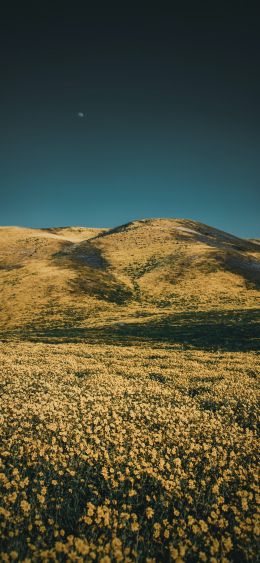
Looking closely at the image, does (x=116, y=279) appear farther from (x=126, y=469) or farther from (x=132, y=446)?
(x=126, y=469)

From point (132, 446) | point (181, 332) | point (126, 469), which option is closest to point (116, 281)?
point (181, 332)

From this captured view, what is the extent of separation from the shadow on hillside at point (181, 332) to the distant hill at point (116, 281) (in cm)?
182

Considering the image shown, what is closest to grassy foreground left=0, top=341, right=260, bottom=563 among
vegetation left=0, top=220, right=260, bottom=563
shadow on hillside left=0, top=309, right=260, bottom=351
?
vegetation left=0, top=220, right=260, bottom=563

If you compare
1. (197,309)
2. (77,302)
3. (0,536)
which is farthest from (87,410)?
(77,302)

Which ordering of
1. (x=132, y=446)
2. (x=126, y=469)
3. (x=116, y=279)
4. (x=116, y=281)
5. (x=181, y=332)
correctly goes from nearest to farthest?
(x=126, y=469) < (x=132, y=446) < (x=181, y=332) < (x=116, y=281) < (x=116, y=279)

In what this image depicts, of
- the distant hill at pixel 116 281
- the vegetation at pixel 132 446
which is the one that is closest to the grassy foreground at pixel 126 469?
the vegetation at pixel 132 446

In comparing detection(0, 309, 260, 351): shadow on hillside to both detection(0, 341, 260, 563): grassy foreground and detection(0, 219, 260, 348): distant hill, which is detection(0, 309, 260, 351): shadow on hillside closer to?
detection(0, 219, 260, 348): distant hill

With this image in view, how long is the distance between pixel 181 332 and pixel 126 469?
1172 inches

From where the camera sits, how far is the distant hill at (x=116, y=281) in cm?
5194

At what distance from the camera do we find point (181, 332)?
3878 cm

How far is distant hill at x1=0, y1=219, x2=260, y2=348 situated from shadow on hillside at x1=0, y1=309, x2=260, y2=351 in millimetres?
1816

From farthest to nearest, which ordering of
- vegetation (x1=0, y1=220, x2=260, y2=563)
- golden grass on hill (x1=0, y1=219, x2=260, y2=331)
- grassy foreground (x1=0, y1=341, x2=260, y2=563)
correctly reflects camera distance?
golden grass on hill (x1=0, y1=219, x2=260, y2=331) < vegetation (x1=0, y1=220, x2=260, y2=563) < grassy foreground (x1=0, y1=341, x2=260, y2=563)

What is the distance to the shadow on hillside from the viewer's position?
34.0m

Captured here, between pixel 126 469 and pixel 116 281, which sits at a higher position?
pixel 116 281
